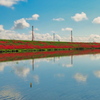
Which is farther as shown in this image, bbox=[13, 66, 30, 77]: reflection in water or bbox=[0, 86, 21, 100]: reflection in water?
bbox=[13, 66, 30, 77]: reflection in water

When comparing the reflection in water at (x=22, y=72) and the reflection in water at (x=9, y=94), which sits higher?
the reflection in water at (x=22, y=72)

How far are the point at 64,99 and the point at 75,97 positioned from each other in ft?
2.12

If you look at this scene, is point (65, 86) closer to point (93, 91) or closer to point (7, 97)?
point (93, 91)

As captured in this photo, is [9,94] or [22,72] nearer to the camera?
[9,94]

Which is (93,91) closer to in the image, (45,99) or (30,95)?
(45,99)

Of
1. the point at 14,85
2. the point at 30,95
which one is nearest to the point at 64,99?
the point at 30,95

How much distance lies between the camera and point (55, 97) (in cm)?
836

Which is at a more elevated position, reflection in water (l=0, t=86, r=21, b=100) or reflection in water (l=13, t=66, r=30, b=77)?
reflection in water (l=13, t=66, r=30, b=77)

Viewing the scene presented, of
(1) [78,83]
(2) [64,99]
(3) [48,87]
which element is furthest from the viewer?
(1) [78,83]

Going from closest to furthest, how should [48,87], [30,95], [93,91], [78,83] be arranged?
[30,95], [93,91], [48,87], [78,83]

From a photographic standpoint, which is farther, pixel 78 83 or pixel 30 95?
pixel 78 83

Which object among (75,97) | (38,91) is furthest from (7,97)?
(75,97)

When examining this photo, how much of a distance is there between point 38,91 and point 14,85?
2.28m

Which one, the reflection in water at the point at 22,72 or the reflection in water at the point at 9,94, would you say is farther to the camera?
the reflection in water at the point at 22,72
